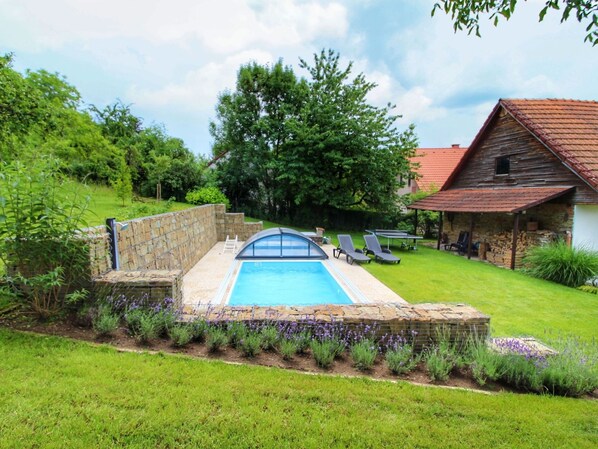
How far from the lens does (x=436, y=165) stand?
26953 millimetres

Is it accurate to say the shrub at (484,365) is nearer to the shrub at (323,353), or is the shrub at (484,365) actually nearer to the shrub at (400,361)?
the shrub at (400,361)

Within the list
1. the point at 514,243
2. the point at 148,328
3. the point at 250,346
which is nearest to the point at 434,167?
the point at 514,243

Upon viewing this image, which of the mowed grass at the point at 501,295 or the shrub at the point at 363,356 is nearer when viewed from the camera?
the shrub at the point at 363,356

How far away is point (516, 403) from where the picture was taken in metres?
2.88

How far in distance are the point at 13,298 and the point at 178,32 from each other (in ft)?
31.8

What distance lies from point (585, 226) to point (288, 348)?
42.1 feet

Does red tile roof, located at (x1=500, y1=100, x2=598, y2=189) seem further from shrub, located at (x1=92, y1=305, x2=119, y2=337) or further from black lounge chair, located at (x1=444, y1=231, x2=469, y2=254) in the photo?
shrub, located at (x1=92, y1=305, x2=119, y2=337)

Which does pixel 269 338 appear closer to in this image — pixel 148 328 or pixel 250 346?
pixel 250 346

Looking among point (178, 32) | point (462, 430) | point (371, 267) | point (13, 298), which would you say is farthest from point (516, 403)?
point (178, 32)

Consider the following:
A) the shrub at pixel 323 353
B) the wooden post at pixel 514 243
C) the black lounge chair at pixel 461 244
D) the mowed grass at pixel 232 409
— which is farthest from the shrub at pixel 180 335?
the black lounge chair at pixel 461 244

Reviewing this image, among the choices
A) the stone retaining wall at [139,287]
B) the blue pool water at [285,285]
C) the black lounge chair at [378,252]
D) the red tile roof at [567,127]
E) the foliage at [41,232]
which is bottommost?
the blue pool water at [285,285]

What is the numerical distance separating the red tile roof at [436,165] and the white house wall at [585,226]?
1300 centimetres

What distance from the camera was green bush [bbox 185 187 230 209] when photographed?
22.5 metres

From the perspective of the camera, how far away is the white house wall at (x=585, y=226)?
10.8 m
